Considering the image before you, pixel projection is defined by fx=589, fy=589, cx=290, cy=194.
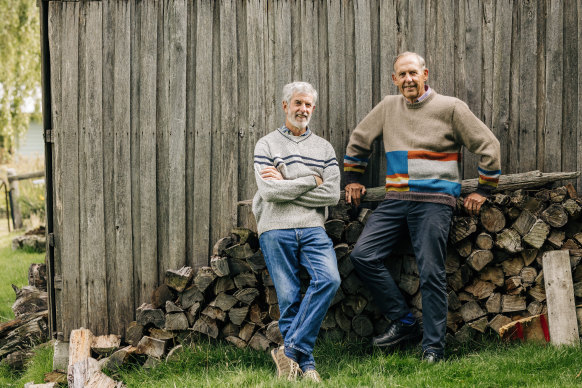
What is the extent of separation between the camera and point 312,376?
379 cm

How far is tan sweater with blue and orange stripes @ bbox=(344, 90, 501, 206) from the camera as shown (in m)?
4.31

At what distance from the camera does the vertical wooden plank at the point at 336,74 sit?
4914 millimetres

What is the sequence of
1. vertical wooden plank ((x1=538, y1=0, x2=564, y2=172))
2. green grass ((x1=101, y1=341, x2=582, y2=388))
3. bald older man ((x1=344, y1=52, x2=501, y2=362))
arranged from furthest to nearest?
vertical wooden plank ((x1=538, y1=0, x2=564, y2=172))
bald older man ((x1=344, y1=52, x2=501, y2=362))
green grass ((x1=101, y1=341, x2=582, y2=388))

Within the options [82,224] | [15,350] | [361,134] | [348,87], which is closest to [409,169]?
[361,134]

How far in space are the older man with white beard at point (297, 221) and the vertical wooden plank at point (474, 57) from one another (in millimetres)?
1375

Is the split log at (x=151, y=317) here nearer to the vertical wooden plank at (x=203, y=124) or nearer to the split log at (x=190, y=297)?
the split log at (x=190, y=297)

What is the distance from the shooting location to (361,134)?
15.4ft

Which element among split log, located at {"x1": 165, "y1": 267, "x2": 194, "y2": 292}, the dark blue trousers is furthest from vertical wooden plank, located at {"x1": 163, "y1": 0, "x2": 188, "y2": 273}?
the dark blue trousers

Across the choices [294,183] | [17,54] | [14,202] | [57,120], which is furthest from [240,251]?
[17,54]

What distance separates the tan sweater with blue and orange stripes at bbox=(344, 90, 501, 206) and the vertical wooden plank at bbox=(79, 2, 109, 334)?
240 cm

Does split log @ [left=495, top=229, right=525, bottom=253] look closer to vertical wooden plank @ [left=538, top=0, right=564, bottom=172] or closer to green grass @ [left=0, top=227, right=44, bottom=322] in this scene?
vertical wooden plank @ [left=538, top=0, right=564, bottom=172]

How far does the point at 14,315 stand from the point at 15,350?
77 cm

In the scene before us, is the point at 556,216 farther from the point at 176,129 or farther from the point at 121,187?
the point at 121,187

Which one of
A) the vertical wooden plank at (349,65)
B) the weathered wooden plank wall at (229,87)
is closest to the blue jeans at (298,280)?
the weathered wooden plank wall at (229,87)
